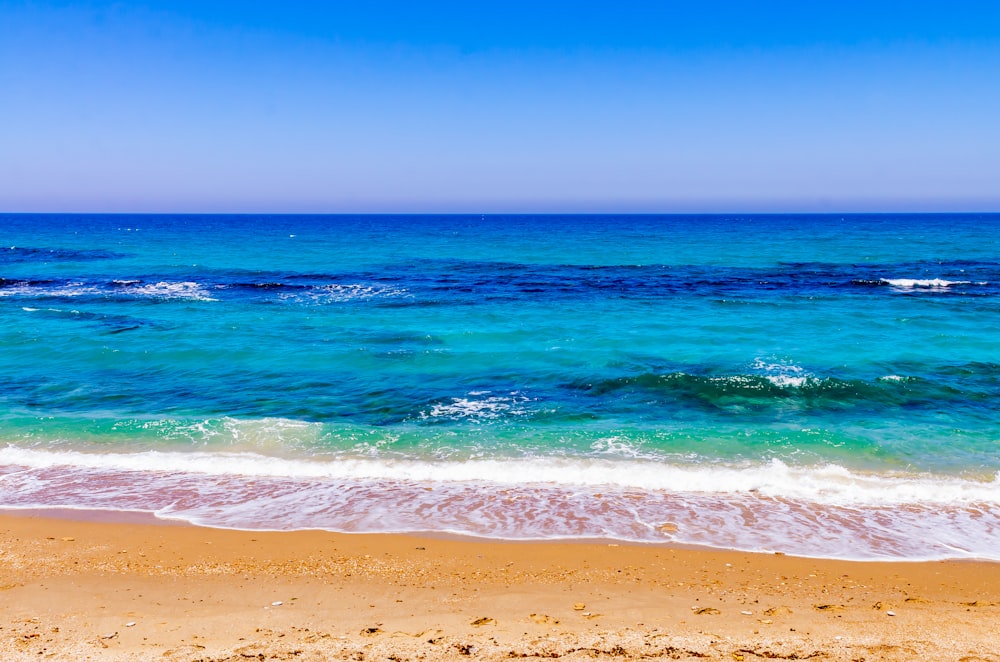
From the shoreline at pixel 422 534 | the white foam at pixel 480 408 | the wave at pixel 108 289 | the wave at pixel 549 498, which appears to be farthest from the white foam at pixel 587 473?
the wave at pixel 108 289

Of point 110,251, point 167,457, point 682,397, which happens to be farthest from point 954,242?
point 110,251

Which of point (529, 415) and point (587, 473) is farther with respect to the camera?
point (529, 415)

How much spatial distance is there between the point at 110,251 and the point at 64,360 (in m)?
48.4

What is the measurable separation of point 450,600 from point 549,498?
136 inches

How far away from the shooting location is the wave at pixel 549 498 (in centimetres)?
898

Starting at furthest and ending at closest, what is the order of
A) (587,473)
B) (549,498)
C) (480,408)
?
(480,408) → (587,473) → (549,498)

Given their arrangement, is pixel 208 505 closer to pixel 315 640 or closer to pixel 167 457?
pixel 167 457

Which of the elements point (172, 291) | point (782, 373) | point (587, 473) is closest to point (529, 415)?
point (587, 473)

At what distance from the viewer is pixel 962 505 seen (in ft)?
32.3

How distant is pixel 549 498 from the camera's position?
10.3 metres

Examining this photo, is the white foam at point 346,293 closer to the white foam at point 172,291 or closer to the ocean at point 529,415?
the ocean at point 529,415

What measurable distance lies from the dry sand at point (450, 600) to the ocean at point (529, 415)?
72 cm

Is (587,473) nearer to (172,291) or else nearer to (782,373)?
(782,373)

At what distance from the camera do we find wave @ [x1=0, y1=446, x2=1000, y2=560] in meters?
8.98
